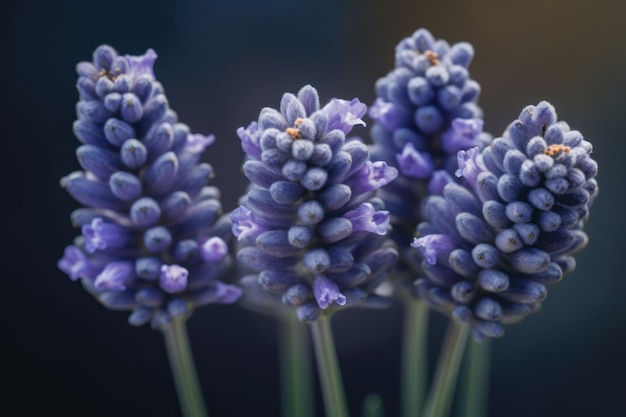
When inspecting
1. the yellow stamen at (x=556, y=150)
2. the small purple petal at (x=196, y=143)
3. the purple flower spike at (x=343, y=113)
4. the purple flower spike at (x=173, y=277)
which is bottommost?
the purple flower spike at (x=173, y=277)

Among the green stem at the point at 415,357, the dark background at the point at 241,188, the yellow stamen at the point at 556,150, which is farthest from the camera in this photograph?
the dark background at the point at 241,188

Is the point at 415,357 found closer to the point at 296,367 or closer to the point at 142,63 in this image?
the point at 296,367

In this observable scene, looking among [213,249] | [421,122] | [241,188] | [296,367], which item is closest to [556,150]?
[421,122]

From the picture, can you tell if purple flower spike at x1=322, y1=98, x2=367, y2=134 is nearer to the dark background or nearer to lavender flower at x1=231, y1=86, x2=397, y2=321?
lavender flower at x1=231, y1=86, x2=397, y2=321

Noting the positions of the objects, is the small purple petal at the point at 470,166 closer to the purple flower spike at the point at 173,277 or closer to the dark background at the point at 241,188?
the purple flower spike at the point at 173,277

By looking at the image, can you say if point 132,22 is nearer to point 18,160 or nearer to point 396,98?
point 18,160

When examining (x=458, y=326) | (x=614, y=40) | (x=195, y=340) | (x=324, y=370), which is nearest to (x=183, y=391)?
(x=324, y=370)

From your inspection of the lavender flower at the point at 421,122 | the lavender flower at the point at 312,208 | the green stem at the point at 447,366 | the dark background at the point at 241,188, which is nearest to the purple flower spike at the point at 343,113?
the lavender flower at the point at 312,208
